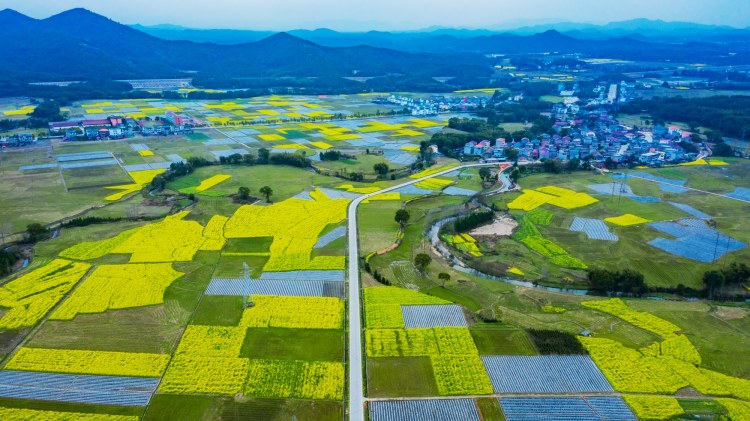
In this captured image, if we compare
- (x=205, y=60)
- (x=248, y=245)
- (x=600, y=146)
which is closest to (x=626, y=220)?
(x=248, y=245)

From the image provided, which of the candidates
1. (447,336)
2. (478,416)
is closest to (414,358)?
(447,336)

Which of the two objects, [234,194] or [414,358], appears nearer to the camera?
[414,358]

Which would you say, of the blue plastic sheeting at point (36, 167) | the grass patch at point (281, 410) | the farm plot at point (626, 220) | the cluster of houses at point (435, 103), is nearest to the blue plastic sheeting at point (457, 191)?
the farm plot at point (626, 220)

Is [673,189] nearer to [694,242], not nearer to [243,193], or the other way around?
[694,242]

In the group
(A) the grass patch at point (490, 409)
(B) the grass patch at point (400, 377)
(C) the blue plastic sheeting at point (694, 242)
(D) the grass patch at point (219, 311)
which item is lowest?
(C) the blue plastic sheeting at point (694, 242)

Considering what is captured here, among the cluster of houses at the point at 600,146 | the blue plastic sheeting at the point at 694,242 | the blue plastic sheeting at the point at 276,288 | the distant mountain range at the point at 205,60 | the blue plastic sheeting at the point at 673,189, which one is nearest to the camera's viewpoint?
the blue plastic sheeting at the point at 276,288

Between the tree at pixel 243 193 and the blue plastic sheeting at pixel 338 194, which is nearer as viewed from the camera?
the tree at pixel 243 193

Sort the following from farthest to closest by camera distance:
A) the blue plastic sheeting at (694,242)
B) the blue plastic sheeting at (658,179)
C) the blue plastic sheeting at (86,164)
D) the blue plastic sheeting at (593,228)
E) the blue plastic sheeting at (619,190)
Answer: the blue plastic sheeting at (86,164) < the blue plastic sheeting at (658,179) < the blue plastic sheeting at (619,190) < the blue plastic sheeting at (593,228) < the blue plastic sheeting at (694,242)

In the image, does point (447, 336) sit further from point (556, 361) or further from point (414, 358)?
point (556, 361)

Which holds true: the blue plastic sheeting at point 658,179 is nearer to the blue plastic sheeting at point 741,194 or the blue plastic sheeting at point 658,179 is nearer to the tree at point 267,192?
the blue plastic sheeting at point 741,194
